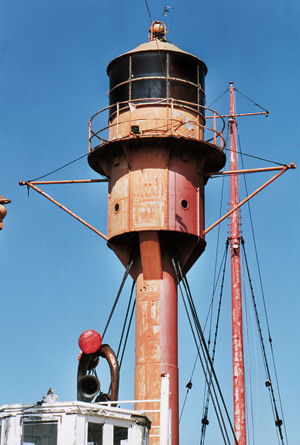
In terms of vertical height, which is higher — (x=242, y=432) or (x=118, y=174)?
(x=118, y=174)

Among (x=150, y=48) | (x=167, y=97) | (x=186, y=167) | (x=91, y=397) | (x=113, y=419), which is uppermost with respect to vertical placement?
(x=150, y=48)

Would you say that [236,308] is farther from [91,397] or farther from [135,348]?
[91,397]

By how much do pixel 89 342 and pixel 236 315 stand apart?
11.5 m

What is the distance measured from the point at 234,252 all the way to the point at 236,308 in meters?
2.80

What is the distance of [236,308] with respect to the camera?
122 feet

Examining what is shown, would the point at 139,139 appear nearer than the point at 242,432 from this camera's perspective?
Yes

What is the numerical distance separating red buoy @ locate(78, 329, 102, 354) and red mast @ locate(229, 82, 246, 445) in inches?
389

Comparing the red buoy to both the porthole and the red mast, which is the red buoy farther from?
the red mast

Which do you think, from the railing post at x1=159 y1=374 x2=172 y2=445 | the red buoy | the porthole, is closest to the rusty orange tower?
the porthole

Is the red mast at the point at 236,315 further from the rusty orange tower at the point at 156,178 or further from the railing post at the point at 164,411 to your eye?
the railing post at the point at 164,411

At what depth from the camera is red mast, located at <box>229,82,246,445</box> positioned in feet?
115

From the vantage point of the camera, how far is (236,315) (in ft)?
121

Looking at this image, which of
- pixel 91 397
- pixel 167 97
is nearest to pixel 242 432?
pixel 91 397

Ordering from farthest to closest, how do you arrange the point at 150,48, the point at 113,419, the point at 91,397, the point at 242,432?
the point at 242,432, the point at 150,48, the point at 91,397, the point at 113,419
